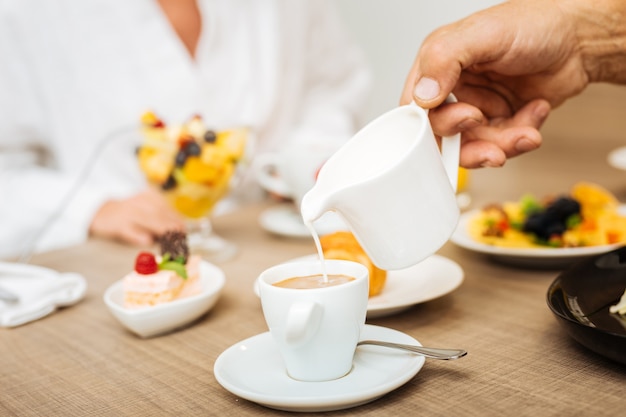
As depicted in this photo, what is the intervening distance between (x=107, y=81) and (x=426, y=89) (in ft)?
4.10

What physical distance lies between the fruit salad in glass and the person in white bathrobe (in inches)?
19.9

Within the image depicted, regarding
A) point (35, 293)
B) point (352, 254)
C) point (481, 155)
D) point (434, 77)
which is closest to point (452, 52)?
point (434, 77)

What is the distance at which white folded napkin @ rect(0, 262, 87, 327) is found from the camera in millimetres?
1016

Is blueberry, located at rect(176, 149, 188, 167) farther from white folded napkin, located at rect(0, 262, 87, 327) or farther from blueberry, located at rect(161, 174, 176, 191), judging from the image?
white folded napkin, located at rect(0, 262, 87, 327)

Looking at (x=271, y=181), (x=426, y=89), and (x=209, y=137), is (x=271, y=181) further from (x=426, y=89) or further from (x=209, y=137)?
(x=426, y=89)

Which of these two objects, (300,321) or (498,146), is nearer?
(300,321)

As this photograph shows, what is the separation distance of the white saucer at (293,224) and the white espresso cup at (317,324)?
58 cm

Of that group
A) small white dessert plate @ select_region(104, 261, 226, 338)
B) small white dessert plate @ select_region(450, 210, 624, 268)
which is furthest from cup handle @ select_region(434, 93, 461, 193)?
small white dessert plate @ select_region(104, 261, 226, 338)

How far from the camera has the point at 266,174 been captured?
5.23 feet

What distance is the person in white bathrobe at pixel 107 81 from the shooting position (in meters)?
1.88

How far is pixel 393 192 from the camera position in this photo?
0.71 m

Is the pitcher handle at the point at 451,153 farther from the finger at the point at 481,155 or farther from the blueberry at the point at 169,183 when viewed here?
the blueberry at the point at 169,183

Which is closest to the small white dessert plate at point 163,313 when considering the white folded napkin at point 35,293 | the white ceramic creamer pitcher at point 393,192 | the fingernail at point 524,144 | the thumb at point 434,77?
the white folded napkin at point 35,293

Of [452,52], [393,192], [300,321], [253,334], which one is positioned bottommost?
[253,334]
